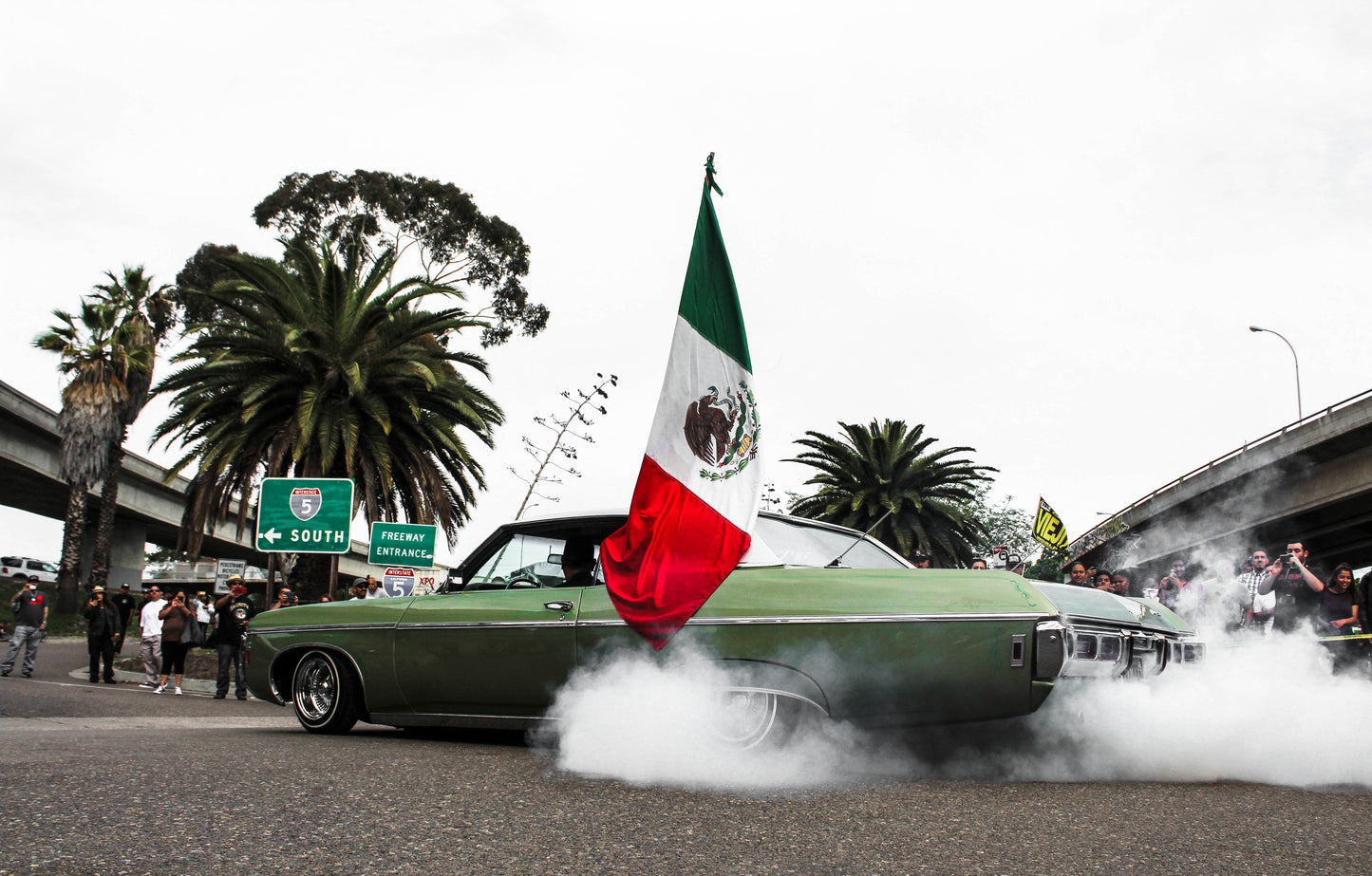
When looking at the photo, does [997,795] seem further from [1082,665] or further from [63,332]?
[63,332]

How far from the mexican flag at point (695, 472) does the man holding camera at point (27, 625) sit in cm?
1375

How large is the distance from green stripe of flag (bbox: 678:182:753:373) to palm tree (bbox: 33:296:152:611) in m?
31.1

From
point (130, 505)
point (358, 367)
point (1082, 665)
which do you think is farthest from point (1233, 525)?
point (130, 505)

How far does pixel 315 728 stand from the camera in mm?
7113

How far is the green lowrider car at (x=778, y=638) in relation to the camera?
195 inches

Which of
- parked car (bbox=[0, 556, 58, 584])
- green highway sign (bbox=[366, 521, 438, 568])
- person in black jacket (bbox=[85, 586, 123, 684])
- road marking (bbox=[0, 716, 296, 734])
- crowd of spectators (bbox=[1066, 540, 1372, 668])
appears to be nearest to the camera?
crowd of spectators (bbox=[1066, 540, 1372, 668])

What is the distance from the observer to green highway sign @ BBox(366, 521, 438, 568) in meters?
19.1

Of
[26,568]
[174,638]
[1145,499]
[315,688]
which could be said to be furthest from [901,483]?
[26,568]

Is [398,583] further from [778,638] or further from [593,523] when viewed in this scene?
[778,638]

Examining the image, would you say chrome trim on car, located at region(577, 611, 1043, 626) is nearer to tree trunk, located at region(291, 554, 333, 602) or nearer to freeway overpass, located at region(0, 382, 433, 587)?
tree trunk, located at region(291, 554, 333, 602)

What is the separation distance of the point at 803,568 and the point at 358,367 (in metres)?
16.8

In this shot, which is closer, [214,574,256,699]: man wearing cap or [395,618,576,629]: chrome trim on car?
[395,618,576,629]: chrome trim on car

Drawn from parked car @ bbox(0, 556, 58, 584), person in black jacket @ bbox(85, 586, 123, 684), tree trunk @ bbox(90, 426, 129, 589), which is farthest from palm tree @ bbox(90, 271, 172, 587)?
parked car @ bbox(0, 556, 58, 584)

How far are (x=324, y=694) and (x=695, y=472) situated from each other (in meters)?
2.88
